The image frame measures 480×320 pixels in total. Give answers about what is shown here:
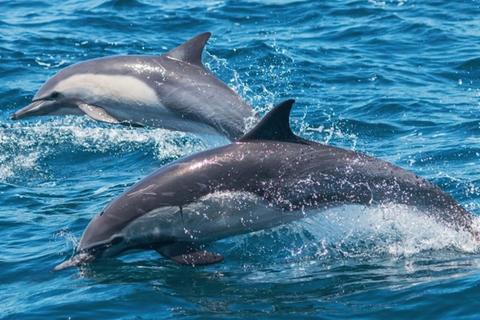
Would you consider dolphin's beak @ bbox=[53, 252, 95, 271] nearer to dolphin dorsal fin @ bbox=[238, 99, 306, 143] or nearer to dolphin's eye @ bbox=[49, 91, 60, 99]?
dolphin dorsal fin @ bbox=[238, 99, 306, 143]

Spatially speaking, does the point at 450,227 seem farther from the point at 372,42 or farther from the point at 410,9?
the point at 410,9

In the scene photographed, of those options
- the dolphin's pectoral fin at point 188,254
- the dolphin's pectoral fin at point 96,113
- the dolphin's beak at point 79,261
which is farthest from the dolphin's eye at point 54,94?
the dolphin's pectoral fin at point 188,254

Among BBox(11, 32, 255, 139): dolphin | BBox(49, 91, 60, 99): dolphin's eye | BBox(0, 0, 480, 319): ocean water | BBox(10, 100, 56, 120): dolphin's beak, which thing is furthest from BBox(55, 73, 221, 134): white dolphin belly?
BBox(0, 0, 480, 319): ocean water

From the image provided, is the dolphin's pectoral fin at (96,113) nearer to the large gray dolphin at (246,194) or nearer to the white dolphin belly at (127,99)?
the white dolphin belly at (127,99)

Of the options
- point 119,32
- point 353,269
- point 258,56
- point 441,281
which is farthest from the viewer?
point 119,32

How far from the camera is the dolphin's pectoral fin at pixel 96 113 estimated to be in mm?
12344

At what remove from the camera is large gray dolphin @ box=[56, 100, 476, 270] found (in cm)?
877

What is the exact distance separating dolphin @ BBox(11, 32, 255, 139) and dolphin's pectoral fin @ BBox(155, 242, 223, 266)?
2.91m

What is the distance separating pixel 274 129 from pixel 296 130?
4.83 meters

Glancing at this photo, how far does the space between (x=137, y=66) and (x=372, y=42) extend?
7083mm

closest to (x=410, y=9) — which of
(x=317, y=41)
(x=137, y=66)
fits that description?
(x=317, y=41)

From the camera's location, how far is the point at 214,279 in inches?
343

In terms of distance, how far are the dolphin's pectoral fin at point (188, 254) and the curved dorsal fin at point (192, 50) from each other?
366 cm

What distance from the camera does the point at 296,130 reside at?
1369cm
